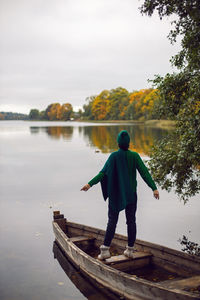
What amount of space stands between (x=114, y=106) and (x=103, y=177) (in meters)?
144

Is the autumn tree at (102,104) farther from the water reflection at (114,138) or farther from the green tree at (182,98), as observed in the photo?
the green tree at (182,98)

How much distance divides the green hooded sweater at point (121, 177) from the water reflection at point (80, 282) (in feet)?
6.01

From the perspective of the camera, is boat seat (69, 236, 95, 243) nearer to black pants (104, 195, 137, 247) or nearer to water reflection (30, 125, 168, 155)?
black pants (104, 195, 137, 247)

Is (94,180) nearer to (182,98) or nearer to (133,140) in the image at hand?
(182,98)

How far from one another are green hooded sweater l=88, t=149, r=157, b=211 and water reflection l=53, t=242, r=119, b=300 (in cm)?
183

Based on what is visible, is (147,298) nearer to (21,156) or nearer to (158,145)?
(158,145)

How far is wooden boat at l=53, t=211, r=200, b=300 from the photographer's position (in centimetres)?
632

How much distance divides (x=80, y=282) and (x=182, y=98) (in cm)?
664

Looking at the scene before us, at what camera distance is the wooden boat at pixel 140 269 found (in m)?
6.32

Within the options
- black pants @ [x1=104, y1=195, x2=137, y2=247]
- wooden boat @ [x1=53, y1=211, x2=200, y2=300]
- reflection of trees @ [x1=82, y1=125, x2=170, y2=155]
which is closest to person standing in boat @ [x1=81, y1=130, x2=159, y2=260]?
black pants @ [x1=104, y1=195, x2=137, y2=247]

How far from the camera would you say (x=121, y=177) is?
7.36 m

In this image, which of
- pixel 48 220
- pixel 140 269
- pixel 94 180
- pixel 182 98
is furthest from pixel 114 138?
pixel 94 180

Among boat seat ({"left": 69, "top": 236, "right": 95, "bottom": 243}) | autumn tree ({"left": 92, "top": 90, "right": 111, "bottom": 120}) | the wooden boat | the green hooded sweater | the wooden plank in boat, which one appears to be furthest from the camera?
autumn tree ({"left": 92, "top": 90, "right": 111, "bottom": 120})

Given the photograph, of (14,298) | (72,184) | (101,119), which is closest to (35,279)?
(14,298)
